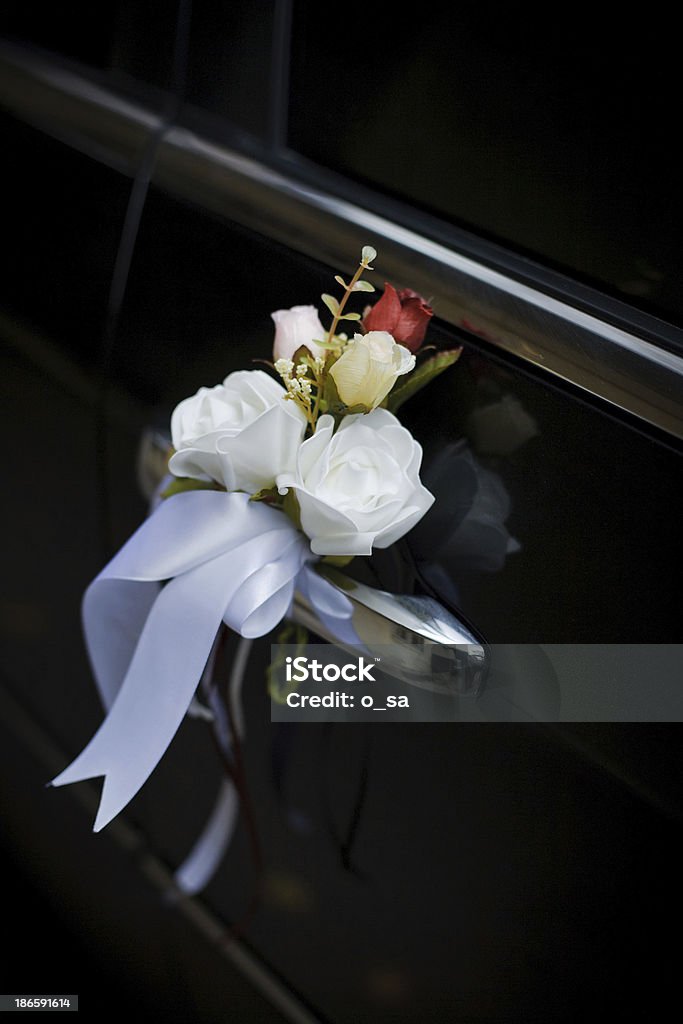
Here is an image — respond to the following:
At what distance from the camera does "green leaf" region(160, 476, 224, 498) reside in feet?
2.22

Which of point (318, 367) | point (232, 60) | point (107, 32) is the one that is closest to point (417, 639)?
point (318, 367)

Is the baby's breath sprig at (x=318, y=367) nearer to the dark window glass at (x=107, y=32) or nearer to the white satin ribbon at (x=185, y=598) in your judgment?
the white satin ribbon at (x=185, y=598)

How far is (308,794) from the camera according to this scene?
83 cm

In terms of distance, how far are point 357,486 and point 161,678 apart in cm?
19

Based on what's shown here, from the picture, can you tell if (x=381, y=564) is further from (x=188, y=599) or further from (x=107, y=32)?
(x=107, y=32)

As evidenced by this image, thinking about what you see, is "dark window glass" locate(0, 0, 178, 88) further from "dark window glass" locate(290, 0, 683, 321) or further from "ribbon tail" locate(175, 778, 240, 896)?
"ribbon tail" locate(175, 778, 240, 896)

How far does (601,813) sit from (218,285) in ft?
1.72

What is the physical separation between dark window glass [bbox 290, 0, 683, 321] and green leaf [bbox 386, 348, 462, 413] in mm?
100

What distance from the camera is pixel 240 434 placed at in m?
0.59

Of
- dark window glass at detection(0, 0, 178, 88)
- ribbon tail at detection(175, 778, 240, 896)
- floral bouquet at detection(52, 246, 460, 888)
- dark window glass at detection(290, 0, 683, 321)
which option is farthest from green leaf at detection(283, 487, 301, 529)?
dark window glass at detection(0, 0, 178, 88)

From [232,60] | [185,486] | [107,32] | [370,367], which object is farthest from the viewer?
[107,32]

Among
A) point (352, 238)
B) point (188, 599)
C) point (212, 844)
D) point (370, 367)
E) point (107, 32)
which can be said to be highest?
point (107, 32)

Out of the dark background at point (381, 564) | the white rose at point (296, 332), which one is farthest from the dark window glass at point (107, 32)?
the white rose at point (296, 332)

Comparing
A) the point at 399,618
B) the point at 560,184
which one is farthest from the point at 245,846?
the point at 560,184
